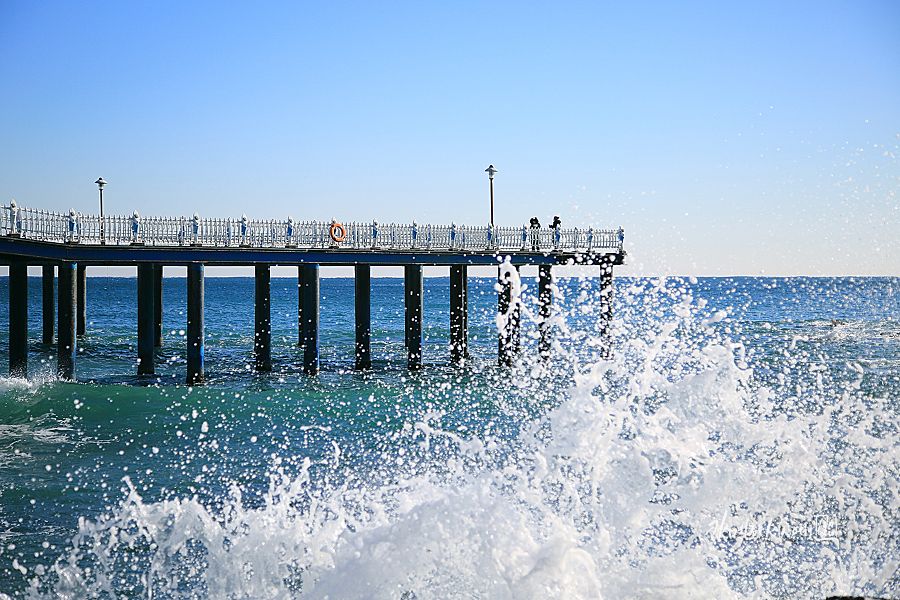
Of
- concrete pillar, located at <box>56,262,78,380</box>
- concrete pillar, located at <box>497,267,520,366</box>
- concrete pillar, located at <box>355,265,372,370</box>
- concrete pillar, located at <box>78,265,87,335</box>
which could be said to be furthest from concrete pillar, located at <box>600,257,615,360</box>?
concrete pillar, located at <box>78,265,87,335</box>

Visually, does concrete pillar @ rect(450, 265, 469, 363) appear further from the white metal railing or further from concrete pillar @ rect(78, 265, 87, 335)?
concrete pillar @ rect(78, 265, 87, 335)

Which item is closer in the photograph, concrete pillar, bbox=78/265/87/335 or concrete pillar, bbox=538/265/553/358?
concrete pillar, bbox=538/265/553/358

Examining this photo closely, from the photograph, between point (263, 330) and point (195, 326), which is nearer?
point (195, 326)

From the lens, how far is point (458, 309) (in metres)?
24.1

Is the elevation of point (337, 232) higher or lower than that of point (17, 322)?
higher

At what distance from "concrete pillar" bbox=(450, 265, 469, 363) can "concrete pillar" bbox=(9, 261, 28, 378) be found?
12.5m

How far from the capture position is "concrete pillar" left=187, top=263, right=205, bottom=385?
19.2 metres

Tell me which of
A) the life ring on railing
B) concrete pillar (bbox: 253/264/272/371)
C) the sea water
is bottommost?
the sea water

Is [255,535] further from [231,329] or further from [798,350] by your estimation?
[231,329]

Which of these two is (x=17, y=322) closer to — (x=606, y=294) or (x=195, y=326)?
(x=195, y=326)

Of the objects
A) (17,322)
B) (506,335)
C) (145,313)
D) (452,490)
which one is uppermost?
(145,313)

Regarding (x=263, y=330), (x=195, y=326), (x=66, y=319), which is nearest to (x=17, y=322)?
(x=66, y=319)

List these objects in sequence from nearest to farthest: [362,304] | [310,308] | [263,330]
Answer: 1. [310,308]
2. [362,304]
3. [263,330]

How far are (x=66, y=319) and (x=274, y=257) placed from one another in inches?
220
